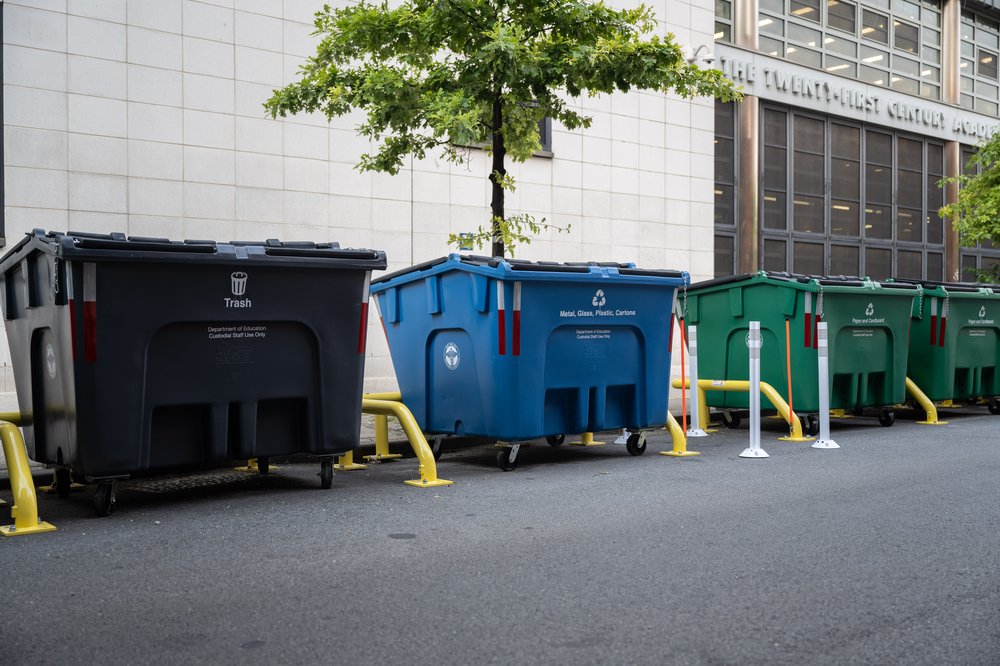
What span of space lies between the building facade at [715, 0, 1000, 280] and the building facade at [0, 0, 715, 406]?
13.9ft

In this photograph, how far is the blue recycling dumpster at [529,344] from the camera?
783 cm

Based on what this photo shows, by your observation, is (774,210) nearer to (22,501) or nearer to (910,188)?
(910,188)

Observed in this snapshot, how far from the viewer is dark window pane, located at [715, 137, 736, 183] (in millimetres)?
20188

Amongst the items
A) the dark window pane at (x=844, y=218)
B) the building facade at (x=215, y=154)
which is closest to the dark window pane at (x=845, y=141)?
the dark window pane at (x=844, y=218)

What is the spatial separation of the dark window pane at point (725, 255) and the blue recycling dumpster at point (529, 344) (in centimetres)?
1181

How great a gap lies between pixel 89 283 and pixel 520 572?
301cm

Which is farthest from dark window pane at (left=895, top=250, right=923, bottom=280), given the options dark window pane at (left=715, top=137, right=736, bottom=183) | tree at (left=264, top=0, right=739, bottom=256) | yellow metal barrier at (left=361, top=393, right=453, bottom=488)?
yellow metal barrier at (left=361, top=393, right=453, bottom=488)

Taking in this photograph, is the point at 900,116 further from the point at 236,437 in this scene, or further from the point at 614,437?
the point at 236,437

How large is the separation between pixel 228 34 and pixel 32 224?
3634 mm

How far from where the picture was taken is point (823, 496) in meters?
6.52

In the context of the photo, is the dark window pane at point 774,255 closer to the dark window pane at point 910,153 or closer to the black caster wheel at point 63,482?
the dark window pane at point 910,153

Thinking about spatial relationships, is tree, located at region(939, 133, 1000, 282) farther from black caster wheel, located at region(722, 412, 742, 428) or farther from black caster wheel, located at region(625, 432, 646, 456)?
black caster wheel, located at region(625, 432, 646, 456)

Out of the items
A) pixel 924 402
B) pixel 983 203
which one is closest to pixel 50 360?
pixel 924 402

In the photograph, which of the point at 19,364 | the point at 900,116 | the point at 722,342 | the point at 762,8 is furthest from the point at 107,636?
the point at 900,116
